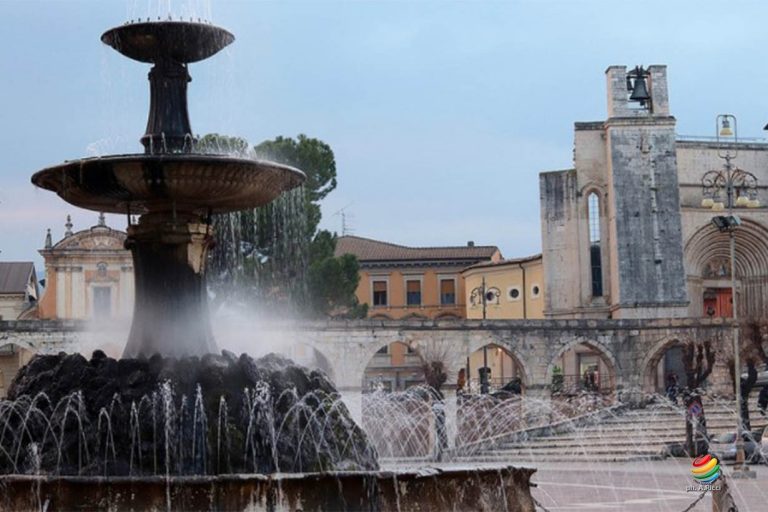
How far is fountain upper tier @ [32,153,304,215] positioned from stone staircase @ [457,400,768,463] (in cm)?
2123

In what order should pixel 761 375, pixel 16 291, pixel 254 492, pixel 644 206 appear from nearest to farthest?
Result: pixel 254 492 < pixel 761 375 < pixel 644 206 < pixel 16 291

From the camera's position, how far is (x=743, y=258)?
5647 centimetres

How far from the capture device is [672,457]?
34938 mm

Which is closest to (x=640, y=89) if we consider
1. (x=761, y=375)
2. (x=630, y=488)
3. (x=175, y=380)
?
(x=761, y=375)

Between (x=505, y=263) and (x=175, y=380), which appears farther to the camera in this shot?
(x=505, y=263)

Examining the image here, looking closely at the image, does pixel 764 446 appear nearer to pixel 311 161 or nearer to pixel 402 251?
pixel 311 161

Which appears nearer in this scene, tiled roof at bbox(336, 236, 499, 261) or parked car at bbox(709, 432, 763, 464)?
parked car at bbox(709, 432, 763, 464)

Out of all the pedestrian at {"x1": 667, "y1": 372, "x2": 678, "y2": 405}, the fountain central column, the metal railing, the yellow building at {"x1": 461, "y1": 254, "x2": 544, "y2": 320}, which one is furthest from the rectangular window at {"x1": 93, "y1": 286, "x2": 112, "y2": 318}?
the fountain central column

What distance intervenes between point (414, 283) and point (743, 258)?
25.1 metres

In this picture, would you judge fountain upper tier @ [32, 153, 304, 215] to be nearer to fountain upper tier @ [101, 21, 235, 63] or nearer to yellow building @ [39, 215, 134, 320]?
fountain upper tier @ [101, 21, 235, 63]

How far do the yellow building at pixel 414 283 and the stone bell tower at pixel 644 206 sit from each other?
75.4ft

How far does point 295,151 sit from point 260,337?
9.83m

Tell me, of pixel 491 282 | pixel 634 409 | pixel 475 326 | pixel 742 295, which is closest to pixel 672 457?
pixel 634 409

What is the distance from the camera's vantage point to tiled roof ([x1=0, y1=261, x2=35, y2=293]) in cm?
6856
